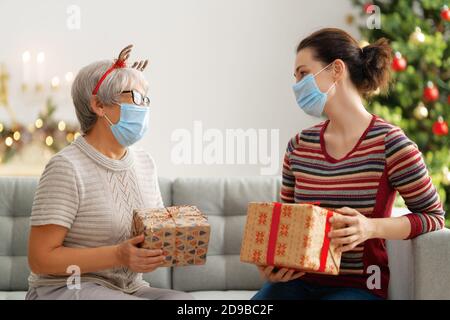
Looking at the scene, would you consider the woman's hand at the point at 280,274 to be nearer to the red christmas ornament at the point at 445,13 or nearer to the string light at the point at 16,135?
the red christmas ornament at the point at 445,13

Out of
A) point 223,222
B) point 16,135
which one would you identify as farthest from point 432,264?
point 16,135

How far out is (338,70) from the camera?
1791mm

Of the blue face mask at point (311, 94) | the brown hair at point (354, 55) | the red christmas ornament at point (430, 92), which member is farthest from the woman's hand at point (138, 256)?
the red christmas ornament at point (430, 92)

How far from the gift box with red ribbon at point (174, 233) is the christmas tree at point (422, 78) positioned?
1785 mm

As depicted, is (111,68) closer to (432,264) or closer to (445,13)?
(432,264)

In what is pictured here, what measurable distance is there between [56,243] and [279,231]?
606mm

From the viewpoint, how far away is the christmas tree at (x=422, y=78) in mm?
3111

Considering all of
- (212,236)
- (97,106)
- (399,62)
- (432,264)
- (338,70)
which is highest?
(399,62)

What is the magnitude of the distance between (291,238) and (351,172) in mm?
311

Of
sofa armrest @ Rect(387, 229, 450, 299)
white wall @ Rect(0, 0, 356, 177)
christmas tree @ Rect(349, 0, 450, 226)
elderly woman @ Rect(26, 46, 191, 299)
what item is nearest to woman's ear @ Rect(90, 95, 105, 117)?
elderly woman @ Rect(26, 46, 191, 299)

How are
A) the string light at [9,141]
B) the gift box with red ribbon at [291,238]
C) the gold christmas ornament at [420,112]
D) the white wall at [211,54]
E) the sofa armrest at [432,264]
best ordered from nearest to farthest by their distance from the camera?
the gift box with red ribbon at [291,238]
the sofa armrest at [432,264]
the gold christmas ornament at [420,112]
the string light at [9,141]
the white wall at [211,54]

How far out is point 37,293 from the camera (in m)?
1.67
